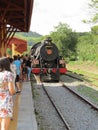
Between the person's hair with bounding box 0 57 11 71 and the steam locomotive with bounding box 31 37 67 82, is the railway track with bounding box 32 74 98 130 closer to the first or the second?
the person's hair with bounding box 0 57 11 71

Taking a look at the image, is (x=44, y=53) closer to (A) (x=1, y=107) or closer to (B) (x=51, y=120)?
(B) (x=51, y=120)

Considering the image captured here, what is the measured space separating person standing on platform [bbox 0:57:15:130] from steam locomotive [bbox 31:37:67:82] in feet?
63.7

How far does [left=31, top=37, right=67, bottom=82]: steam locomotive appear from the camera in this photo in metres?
26.1

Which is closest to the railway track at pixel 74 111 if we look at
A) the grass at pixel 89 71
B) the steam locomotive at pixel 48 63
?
the steam locomotive at pixel 48 63

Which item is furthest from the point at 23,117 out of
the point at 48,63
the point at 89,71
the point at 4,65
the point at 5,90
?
the point at 89,71

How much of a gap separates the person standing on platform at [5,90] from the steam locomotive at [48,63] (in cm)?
A: 1942

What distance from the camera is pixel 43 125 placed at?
11391mm

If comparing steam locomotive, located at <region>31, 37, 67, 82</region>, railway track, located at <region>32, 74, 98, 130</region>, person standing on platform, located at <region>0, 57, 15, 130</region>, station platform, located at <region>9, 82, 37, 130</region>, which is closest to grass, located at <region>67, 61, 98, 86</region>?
steam locomotive, located at <region>31, 37, 67, 82</region>

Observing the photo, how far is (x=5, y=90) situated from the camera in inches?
258

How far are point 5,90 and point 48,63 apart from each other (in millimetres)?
20049

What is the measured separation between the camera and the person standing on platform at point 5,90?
6.45 meters

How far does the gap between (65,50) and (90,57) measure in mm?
25052

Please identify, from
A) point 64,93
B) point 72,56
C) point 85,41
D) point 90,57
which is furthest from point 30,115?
point 72,56

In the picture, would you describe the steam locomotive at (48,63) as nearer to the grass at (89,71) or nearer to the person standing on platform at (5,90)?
the grass at (89,71)
